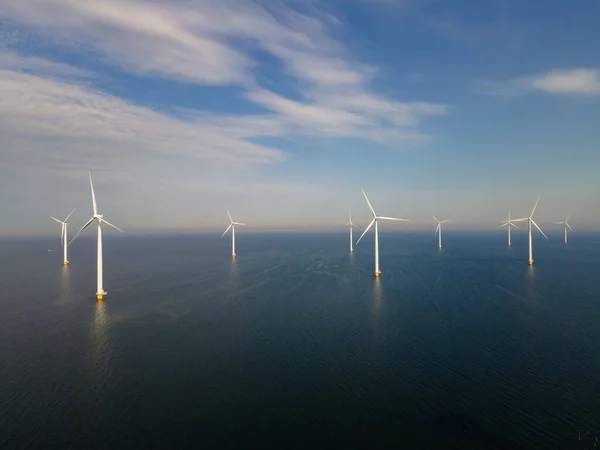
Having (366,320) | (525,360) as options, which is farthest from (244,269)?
(525,360)

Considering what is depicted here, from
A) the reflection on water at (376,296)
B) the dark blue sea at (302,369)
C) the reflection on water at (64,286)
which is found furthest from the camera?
the reflection on water at (64,286)

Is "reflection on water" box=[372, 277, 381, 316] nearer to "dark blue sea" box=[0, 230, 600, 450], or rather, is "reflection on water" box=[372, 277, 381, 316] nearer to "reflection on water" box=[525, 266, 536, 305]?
"dark blue sea" box=[0, 230, 600, 450]

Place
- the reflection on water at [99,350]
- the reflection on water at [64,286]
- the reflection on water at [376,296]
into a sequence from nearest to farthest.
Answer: the reflection on water at [99,350] → the reflection on water at [376,296] → the reflection on water at [64,286]

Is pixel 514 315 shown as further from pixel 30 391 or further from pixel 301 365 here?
pixel 30 391

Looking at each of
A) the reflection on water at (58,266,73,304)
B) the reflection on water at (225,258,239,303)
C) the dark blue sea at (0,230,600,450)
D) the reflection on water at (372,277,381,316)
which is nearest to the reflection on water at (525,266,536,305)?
the dark blue sea at (0,230,600,450)

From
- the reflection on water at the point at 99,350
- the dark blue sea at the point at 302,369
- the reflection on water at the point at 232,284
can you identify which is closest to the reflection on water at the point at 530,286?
the dark blue sea at the point at 302,369

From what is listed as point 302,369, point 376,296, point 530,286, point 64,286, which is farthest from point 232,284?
point 530,286

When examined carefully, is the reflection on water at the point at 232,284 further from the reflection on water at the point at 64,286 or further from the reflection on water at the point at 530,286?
the reflection on water at the point at 530,286

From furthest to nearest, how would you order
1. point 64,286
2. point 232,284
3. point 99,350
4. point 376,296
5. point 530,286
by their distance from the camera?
1. point 232,284
2. point 64,286
3. point 530,286
4. point 376,296
5. point 99,350

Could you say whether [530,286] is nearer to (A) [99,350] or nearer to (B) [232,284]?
(B) [232,284]
